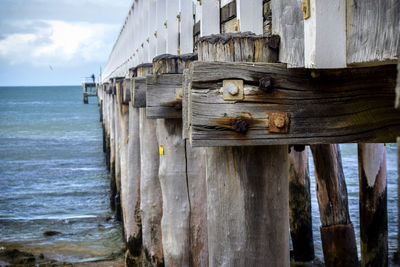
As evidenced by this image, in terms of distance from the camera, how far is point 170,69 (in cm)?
386

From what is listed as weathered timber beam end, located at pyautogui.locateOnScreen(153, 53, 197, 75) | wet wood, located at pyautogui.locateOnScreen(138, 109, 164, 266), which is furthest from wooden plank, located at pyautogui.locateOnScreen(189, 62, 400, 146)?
wet wood, located at pyautogui.locateOnScreen(138, 109, 164, 266)

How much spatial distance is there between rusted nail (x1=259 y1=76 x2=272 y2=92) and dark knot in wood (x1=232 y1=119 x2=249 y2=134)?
14 centimetres

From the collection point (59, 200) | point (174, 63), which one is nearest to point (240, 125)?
point (174, 63)

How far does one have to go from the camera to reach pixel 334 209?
6.45 meters

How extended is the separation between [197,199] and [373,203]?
3.05 m

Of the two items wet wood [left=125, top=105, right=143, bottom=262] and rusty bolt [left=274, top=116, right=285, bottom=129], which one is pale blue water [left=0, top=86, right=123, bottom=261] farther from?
rusty bolt [left=274, top=116, right=285, bottom=129]

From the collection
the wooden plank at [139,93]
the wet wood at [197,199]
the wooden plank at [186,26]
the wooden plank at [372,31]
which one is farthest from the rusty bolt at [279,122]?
the wooden plank at [186,26]

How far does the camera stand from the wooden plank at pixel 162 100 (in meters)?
3.98

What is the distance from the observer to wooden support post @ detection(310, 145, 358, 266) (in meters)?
6.37

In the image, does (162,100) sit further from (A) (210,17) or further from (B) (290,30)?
(B) (290,30)

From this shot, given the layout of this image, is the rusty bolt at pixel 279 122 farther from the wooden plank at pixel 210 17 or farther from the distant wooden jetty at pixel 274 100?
the wooden plank at pixel 210 17

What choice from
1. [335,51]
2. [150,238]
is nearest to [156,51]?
[150,238]

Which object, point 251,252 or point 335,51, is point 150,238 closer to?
point 251,252

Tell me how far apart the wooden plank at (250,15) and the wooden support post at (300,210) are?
4.63 metres
